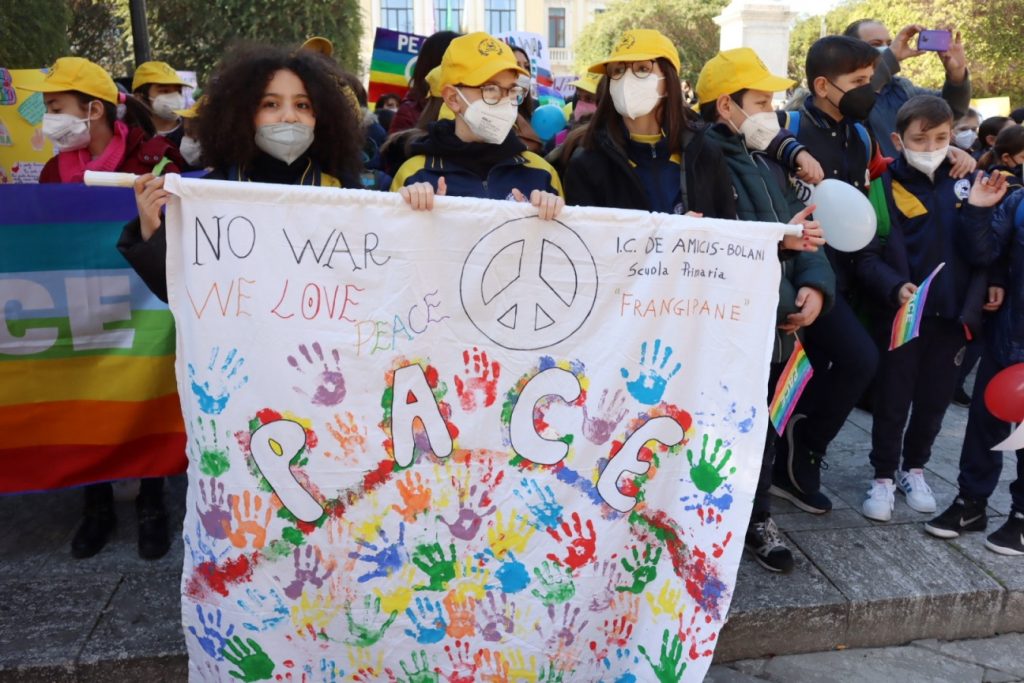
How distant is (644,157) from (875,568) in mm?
1813

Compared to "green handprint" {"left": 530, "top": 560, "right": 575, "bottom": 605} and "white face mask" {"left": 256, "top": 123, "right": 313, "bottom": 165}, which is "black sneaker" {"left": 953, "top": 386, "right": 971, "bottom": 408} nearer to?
"green handprint" {"left": 530, "top": 560, "right": 575, "bottom": 605}

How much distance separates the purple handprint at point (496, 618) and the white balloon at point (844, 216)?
1.74 metres

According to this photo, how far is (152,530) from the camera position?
125 inches

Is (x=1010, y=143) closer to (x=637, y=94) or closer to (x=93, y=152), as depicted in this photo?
(x=637, y=94)

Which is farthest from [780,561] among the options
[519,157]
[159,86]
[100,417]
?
[159,86]

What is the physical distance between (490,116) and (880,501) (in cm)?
240

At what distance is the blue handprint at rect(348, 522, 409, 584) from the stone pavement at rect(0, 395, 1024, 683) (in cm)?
78

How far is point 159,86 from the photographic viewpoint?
5.09m

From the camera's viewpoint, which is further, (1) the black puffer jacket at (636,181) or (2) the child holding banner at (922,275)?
(2) the child holding banner at (922,275)

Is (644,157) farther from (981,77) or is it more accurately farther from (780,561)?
(981,77)

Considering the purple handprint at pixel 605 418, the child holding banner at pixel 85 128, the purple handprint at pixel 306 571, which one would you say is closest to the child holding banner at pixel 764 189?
the purple handprint at pixel 605 418

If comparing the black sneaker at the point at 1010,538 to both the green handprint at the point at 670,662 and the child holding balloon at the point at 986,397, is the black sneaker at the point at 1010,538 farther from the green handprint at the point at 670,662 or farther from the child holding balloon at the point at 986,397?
the green handprint at the point at 670,662

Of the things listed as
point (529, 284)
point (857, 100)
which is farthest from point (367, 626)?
point (857, 100)

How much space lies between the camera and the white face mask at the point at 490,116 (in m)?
2.67
